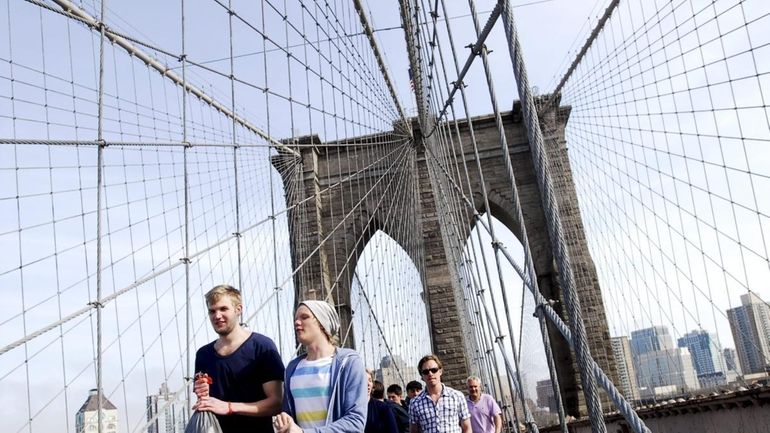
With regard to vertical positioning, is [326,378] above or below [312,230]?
below

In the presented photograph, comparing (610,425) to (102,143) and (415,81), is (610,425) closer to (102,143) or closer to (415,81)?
(415,81)

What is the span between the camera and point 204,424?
1467 millimetres

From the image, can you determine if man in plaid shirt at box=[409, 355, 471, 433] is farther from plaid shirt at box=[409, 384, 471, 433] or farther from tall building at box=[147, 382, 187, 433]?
tall building at box=[147, 382, 187, 433]

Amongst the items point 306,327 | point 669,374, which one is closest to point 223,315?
point 306,327

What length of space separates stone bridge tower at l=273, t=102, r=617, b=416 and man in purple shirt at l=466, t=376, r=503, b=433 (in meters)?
8.56

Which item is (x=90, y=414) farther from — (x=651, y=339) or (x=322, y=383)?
(x=651, y=339)

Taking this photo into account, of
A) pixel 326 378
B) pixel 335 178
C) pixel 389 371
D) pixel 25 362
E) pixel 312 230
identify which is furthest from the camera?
pixel 335 178

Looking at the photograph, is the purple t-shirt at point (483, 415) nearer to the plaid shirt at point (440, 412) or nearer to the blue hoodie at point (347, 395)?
the plaid shirt at point (440, 412)

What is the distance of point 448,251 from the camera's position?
10539 millimetres

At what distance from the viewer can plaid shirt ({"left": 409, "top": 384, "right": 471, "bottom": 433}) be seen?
9.65 feet

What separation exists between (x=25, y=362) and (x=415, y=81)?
9455 mm

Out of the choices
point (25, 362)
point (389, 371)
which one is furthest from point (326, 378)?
point (389, 371)

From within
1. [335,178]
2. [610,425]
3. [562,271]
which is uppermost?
[335,178]

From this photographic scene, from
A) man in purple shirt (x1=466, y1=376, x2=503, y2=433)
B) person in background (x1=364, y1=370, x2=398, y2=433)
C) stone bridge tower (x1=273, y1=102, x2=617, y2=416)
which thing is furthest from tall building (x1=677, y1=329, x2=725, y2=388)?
person in background (x1=364, y1=370, x2=398, y2=433)
